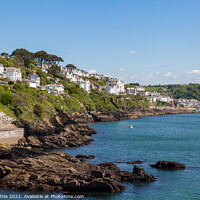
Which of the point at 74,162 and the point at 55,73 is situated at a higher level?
the point at 55,73

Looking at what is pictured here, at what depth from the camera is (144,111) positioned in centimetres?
14125

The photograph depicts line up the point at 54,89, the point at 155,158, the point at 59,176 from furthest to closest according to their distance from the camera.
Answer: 1. the point at 54,89
2. the point at 155,158
3. the point at 59,176

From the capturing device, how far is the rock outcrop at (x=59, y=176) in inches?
1071

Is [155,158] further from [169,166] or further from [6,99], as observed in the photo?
[6,99]

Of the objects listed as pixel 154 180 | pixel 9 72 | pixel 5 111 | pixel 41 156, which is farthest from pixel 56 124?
pixel 154 180

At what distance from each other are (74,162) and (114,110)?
296ft

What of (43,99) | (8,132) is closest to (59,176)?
(8,132)

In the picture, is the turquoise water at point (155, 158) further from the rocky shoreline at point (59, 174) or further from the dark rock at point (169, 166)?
the rocky shoreline at point (59, 174)

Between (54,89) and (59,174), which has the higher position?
(54,89)

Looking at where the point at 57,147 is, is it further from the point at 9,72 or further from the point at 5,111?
the point at 9,72

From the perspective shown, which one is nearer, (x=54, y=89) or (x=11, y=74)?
(x=11, y=74)

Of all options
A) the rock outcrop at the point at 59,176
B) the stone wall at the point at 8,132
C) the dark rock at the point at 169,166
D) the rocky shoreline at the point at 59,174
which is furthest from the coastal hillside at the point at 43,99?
the dark rock at the point at 169,166

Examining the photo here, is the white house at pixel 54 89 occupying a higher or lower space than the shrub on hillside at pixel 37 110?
higher

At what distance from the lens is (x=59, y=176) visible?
2875cm
